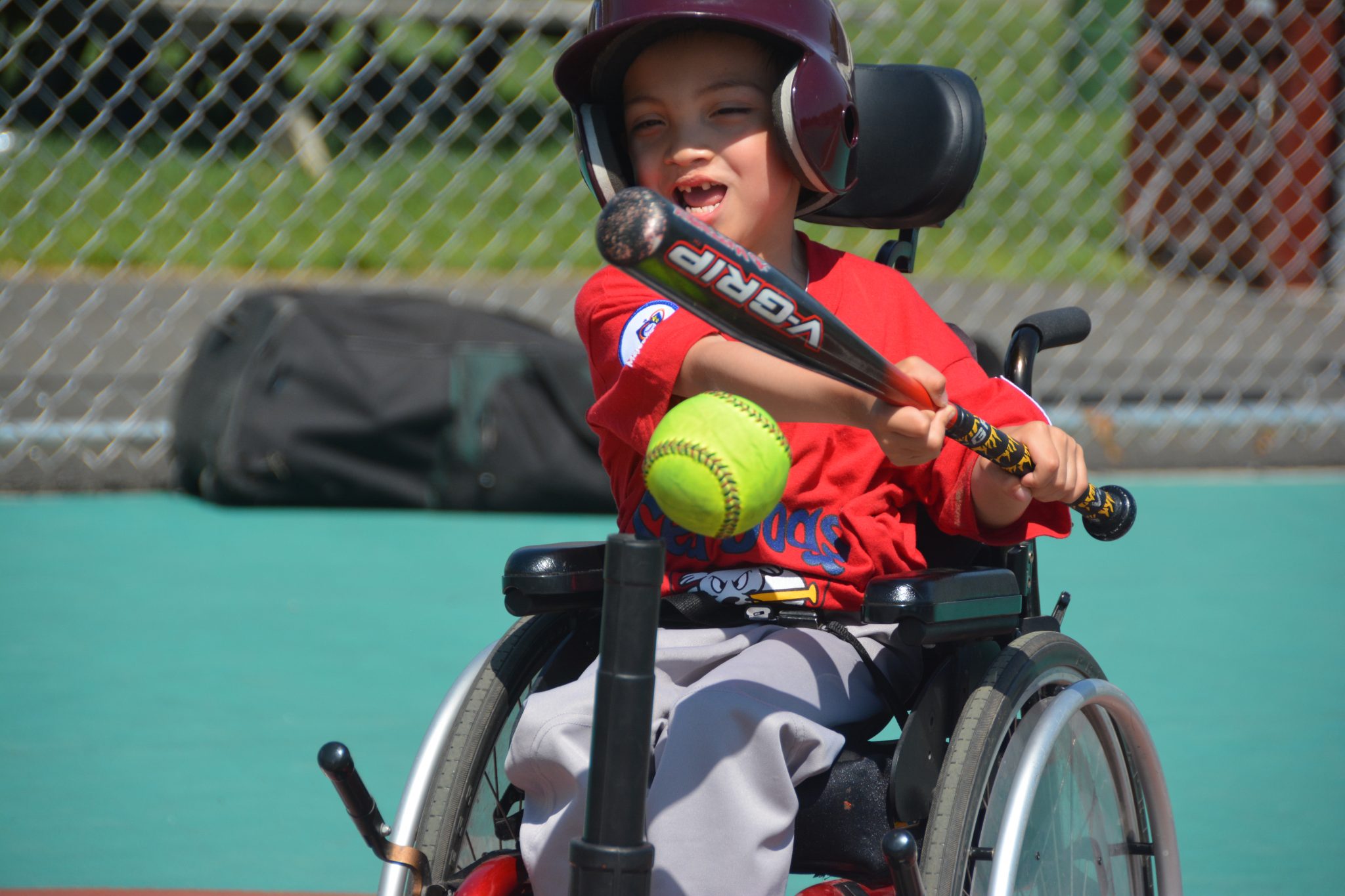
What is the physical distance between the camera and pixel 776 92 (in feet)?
4.77

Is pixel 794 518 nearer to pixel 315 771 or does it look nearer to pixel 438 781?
pixel 438 781

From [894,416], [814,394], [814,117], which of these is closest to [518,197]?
[814,117]

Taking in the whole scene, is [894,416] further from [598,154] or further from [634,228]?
[598,154]

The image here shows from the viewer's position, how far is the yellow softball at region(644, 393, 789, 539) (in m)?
1.06

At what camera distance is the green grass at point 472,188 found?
16.5 feet

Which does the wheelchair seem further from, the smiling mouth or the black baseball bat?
the smiling mouth

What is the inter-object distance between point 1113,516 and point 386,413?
3064 mm

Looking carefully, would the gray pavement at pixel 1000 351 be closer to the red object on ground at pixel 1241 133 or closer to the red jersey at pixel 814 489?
the red object on ground at pixel 1241 133

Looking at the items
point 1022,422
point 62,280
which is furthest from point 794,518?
point 62,280

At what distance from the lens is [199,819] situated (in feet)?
7.53

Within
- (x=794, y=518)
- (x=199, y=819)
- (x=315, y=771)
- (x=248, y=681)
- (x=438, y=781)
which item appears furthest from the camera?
(x=248, y=681)

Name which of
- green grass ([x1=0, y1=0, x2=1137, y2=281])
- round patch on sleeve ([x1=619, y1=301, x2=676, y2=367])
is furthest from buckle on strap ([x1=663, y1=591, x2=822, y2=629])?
green grass ([x1=0, y1=0, x2=1137, y2=281])

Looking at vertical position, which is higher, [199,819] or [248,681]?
[248,681]

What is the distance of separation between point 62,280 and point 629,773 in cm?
444
